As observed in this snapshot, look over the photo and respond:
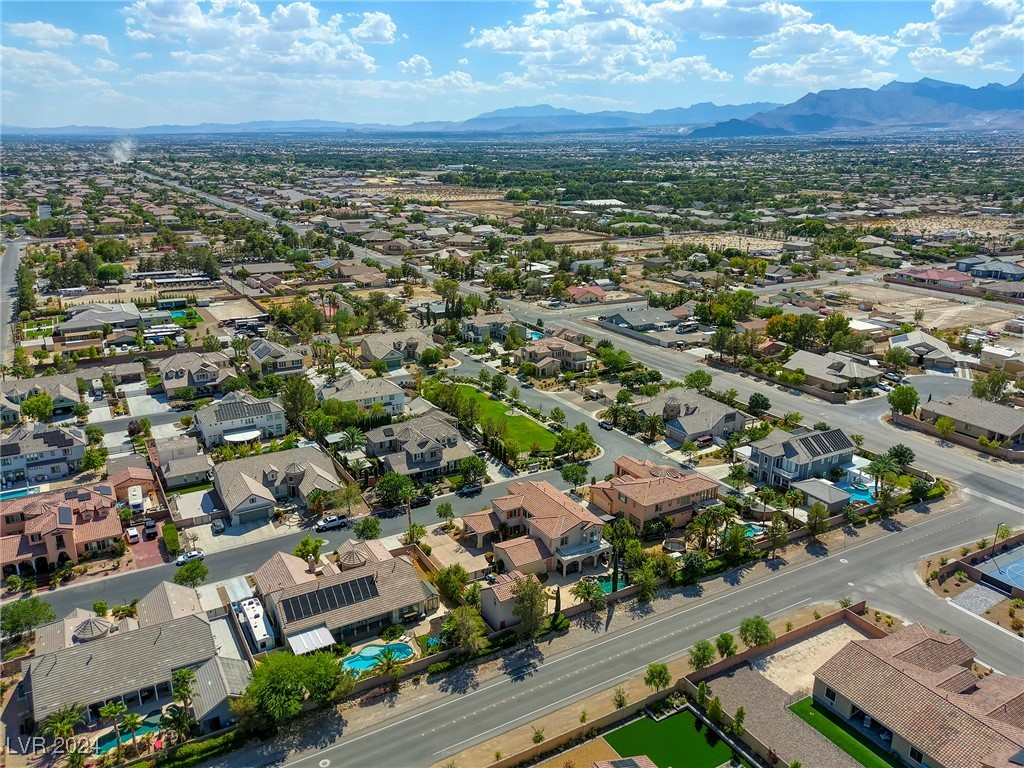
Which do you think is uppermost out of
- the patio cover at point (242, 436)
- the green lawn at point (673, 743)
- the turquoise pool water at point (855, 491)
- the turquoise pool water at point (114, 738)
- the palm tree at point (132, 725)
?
the patio cover at point (242, 436)

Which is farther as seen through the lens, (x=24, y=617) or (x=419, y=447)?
(x=419, y=447)

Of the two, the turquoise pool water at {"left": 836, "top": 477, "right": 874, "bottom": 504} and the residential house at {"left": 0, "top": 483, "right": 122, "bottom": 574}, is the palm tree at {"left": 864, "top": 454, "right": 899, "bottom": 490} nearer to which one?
the turquoise pool water at {"left": 836, "top": 477, "right": 874, "bottom": 504}

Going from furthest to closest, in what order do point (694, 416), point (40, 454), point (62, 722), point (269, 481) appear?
1. point (694, 416)
2. point (40, 454)
3. point (269, 481)
4. point (62, 722)

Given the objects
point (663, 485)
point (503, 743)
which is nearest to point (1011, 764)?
point (503, 743)

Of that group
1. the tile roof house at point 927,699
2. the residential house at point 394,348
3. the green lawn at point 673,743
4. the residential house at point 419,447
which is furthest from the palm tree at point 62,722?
the residential house at point 394,348

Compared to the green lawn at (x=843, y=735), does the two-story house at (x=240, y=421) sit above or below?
above

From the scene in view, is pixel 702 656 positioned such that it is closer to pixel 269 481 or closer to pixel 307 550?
pixel 307 550

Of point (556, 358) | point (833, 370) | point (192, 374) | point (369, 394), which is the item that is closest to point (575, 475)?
point (369, 394)

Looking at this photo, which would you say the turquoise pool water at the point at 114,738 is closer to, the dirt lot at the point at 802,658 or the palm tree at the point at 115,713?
the palm tree at the point at 115,713
